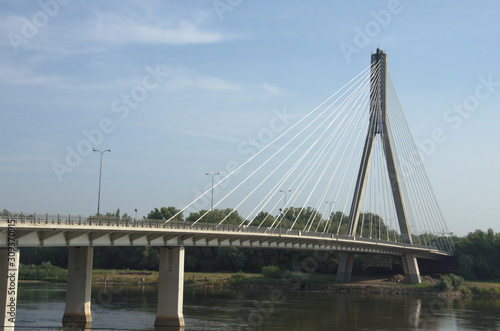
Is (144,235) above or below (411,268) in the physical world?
above

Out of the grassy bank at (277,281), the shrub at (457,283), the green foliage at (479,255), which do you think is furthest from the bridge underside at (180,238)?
the green foliage at (479,255)

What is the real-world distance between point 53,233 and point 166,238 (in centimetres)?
1174

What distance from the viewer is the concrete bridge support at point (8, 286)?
3028cm

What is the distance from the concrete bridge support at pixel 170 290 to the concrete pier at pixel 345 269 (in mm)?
45393

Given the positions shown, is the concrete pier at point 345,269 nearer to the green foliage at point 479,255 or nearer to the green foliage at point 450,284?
the green foliage at point 450,284

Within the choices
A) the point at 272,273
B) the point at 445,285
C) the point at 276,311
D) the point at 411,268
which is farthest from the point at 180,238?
the point at 272,273

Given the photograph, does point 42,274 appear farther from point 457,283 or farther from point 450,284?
point 457,283

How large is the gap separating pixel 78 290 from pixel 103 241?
4864 mm

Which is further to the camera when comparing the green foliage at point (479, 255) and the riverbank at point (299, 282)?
the green foliage at point (479, 255)

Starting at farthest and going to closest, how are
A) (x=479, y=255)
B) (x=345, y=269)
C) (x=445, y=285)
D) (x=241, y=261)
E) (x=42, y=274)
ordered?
(x=241, y=261), (x=479, y=255), (x=42, y=274), (x=345, y=269), (x=445, y=285)

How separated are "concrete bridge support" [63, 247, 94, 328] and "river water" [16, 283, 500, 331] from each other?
1.12 m

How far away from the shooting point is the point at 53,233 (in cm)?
3434

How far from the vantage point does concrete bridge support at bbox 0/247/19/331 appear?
3028 centimetres

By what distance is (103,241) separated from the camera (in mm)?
39156
